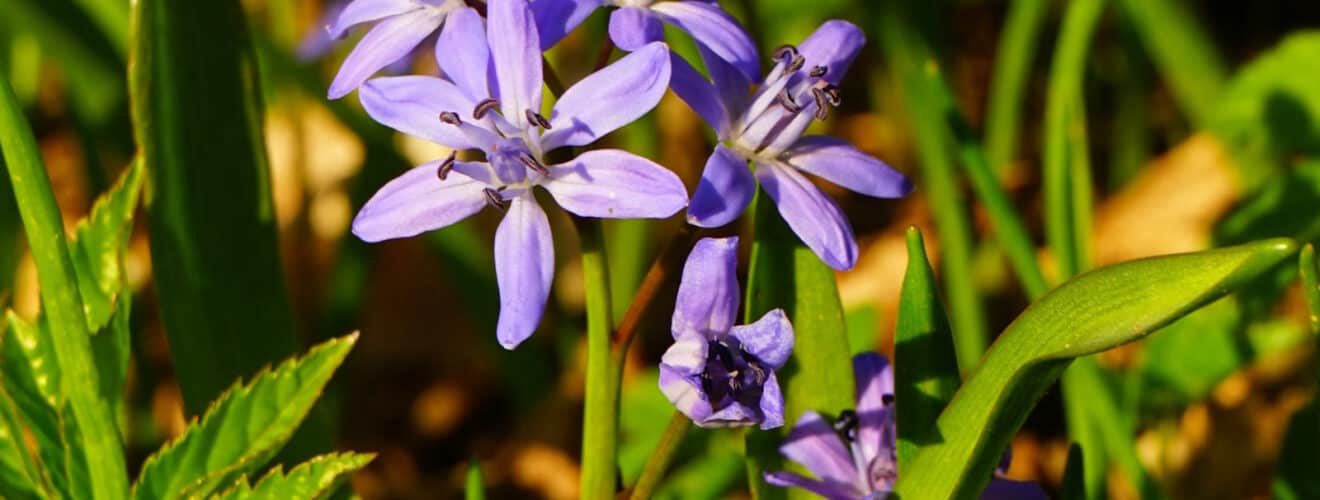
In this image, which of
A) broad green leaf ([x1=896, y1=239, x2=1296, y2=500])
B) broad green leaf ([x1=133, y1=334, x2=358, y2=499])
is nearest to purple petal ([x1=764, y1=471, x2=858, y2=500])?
broad green leaf ([x1=896, y1=239, x2=1296, y2=500])

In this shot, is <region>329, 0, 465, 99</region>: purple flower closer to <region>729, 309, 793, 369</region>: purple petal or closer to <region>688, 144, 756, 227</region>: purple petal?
<region>688, 144, 756, 227</region>: purple petal

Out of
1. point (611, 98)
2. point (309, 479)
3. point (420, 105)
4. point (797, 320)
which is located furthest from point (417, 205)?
point (797, 320)

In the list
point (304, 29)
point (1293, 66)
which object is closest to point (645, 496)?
point (1293, 66)

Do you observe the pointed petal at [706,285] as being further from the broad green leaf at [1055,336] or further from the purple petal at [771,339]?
the broad green leaf at [1055,336]

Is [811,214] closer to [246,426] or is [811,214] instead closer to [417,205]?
[417,205]

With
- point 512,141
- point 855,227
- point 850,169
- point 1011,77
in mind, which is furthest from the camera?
point 855,227

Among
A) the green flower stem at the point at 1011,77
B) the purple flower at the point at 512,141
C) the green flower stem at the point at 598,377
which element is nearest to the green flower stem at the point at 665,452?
the green flower stem at the point at 598,377
